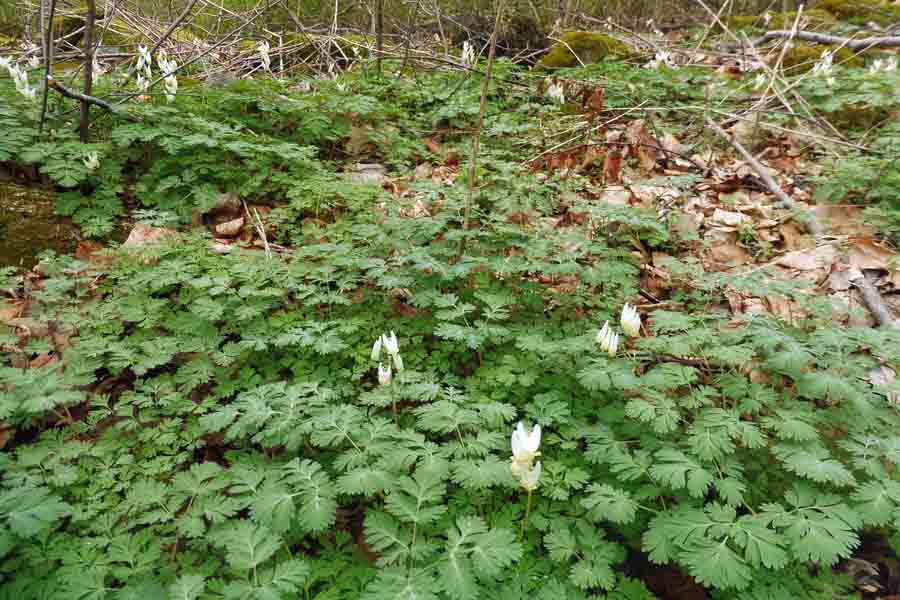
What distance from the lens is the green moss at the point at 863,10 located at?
327 inches

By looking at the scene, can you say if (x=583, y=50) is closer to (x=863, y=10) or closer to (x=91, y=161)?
(x=863, y=10)

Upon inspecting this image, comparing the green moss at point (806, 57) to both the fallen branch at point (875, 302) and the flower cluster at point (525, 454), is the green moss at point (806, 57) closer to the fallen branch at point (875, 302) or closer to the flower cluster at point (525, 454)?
the fallen branch at point (875, 302)

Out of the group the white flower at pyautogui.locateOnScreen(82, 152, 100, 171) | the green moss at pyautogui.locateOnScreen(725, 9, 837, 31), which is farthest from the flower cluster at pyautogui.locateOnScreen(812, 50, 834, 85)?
the white flower at pyautogui.locateOnScreen(82, 152, 100, 171)

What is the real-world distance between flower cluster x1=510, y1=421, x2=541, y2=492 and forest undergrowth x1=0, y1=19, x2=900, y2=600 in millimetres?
13

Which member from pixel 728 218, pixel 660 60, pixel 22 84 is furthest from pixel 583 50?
pixel 22 84

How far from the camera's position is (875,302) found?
277 centimetres

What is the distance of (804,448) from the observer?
1783mm

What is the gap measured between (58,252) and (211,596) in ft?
9.68

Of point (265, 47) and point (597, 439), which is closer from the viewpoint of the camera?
point (597, 439)

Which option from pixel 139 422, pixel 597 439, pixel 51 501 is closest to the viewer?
pixel 51 501

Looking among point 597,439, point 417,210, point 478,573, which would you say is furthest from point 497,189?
point 478,573

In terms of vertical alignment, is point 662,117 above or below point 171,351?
above

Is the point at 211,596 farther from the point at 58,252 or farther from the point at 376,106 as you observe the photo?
the point at 376,106

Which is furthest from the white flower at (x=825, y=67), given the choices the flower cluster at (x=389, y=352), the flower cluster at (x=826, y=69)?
the flower cluster at (x=389, y=352)
